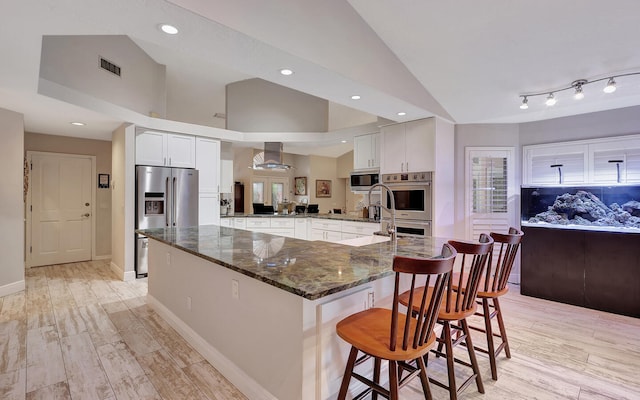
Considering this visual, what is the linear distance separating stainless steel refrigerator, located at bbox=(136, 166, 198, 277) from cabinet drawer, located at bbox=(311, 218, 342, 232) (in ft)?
6.97

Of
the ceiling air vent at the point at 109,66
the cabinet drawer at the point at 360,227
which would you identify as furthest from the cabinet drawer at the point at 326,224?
the ceiling air vent at the point at 109,66

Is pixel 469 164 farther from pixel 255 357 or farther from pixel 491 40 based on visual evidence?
pixel 255 357

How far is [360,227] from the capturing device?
16.9 ft

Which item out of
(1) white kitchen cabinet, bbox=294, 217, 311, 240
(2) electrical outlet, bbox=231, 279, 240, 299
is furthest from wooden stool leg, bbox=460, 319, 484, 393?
(1) white kitchen cabinet, bbox=294, 217, 311, 240

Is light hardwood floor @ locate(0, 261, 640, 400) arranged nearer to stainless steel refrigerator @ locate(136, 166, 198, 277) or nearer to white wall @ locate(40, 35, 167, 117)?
stainless steel refrigerator @ locate(136, 166, 198, 277)

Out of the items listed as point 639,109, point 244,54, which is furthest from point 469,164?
point 244,54

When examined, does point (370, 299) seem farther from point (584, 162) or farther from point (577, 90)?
point (584, 162)

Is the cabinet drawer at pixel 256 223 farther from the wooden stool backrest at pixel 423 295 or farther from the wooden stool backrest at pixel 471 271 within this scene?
the wooden stool backrest at pixel 423 295

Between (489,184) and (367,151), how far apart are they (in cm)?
191

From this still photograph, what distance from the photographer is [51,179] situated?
5465 mm

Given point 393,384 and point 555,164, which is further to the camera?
point 555,164

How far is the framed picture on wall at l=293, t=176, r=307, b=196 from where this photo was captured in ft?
35.4

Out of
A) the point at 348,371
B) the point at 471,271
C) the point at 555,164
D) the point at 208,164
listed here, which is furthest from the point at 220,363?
the point at 555,164

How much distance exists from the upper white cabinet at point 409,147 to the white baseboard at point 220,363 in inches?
133
